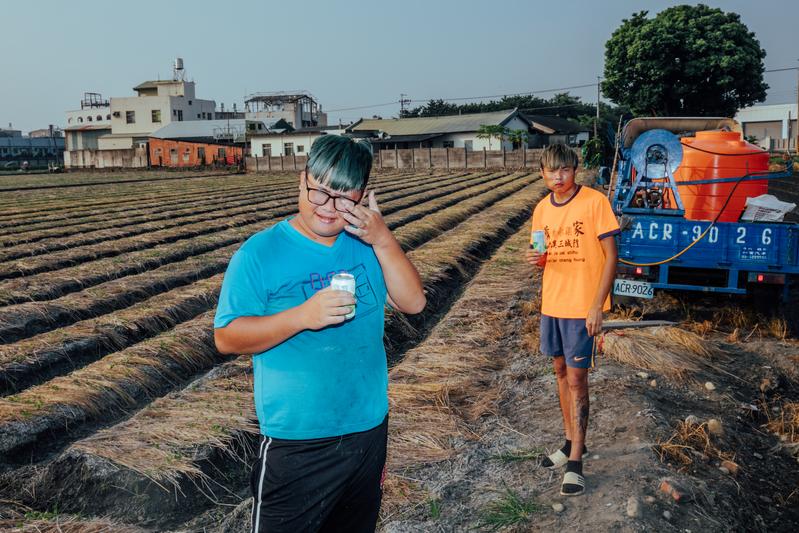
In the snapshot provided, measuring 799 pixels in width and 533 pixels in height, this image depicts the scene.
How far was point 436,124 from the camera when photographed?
52.7 m

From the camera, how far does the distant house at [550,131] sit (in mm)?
54375

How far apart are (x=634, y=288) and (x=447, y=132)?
44.6 m

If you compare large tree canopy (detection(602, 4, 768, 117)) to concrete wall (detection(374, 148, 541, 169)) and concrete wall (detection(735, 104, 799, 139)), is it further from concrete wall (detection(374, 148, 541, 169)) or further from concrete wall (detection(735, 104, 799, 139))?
concrete wall (detection(735, 104, 799, 139))

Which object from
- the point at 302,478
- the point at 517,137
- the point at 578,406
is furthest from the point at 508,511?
the point at 517,137

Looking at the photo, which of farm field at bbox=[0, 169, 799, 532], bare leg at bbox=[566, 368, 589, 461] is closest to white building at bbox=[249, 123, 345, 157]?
farm field at bbox=[0, 169, 799, 532]

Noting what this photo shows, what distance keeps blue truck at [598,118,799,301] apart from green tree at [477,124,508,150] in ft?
132

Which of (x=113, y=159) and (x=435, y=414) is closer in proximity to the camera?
(x=435, y=414)

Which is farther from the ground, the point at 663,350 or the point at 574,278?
the point at 574,278

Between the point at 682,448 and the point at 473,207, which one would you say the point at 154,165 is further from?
the point at 682,448

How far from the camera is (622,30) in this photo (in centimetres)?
3694

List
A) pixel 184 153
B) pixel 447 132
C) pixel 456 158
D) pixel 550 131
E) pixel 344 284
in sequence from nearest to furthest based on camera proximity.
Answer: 1. pixel 344 284
2. pixel 456 158
3. pixel 447 132
4. pixel 184 153
5. pixel 550 131

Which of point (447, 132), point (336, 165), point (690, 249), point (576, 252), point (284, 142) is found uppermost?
point (447, 132)

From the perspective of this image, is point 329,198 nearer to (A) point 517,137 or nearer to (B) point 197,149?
(A) point 517,137

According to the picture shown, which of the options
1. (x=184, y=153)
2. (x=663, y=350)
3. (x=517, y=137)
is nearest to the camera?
(x=663, y=350)
